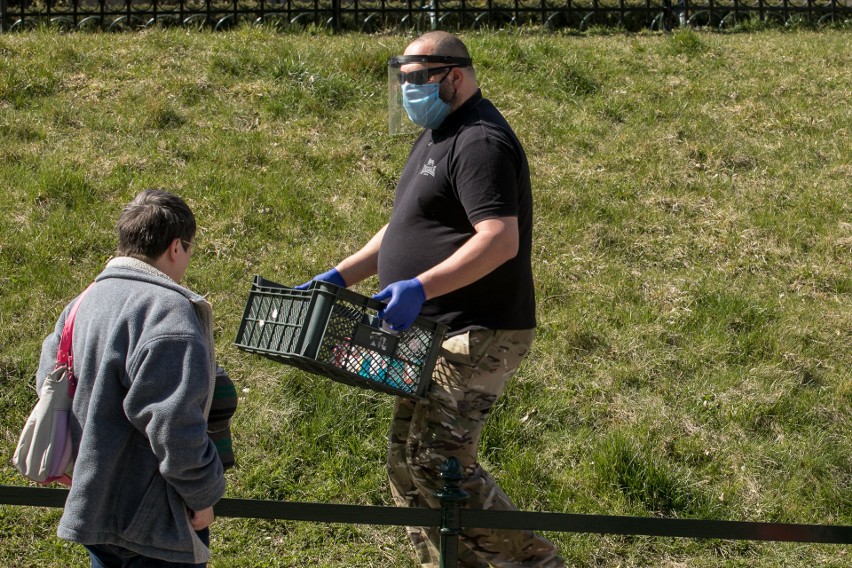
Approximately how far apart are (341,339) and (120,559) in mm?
905

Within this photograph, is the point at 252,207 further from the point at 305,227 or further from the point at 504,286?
the point at 504,286

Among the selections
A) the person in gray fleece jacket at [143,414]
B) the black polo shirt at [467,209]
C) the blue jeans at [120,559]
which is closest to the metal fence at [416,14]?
the black polo shirt at [467,209]

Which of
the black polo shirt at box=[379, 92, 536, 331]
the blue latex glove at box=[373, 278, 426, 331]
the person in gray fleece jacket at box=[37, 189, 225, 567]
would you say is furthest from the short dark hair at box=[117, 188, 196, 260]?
the black polo shirt at box=[379, 92, 536, 331]

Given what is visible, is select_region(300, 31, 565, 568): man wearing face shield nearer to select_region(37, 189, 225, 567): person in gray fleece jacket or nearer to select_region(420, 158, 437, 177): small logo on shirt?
select_region(420, 158, 437, 177): small logo on shirt

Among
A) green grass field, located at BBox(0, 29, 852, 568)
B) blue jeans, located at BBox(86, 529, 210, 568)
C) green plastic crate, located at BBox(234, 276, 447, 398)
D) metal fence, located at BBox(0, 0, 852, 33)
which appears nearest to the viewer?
blue jeans, located at BBox(86, 529, 210, 568)

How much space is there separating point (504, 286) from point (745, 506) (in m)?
2.18

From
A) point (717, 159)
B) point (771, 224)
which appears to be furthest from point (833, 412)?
point (717, 159)

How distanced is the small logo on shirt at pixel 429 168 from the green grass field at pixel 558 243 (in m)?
1.97

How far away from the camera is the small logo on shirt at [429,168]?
368 centimetres

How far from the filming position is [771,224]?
711cm

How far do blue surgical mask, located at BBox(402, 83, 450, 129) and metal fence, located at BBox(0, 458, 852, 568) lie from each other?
48.5 inches

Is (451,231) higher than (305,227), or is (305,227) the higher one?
(451,231)

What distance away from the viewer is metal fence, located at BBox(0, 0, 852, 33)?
10172mm

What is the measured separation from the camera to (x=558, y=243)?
6.93 m
